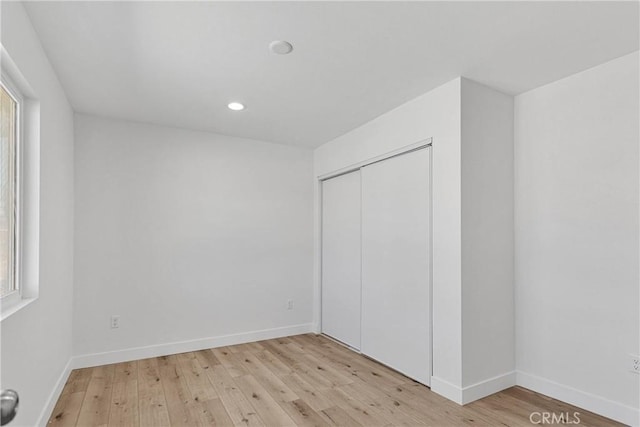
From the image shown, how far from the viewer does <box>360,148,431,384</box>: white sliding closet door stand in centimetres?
295

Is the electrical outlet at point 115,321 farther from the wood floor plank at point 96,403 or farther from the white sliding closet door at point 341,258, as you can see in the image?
the white sliding closet door at point 341,258

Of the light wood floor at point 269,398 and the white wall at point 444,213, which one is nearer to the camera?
the light wood floor at point 269,398

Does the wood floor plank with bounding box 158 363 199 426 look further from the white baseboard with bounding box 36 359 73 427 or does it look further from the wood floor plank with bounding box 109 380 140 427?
the white baseboard with bounding box 36 359 73 427

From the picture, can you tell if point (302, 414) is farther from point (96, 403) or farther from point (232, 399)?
point (96, 403)

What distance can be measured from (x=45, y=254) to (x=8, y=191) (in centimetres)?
52

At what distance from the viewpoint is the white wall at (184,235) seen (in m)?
3.43

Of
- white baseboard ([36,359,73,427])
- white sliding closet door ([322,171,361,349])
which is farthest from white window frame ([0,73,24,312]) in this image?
white sliding closet door ([322,171,361,349])

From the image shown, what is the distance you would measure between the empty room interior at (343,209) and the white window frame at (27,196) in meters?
0.01

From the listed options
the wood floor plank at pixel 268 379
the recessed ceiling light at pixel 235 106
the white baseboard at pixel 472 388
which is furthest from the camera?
the recessed ceiling light at pixel 235 106

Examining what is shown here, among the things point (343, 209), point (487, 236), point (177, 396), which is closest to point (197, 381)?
point (177, 396)

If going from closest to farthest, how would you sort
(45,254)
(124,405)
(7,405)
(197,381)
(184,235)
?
(7,405) → (45,254) → (124,405) → (197,381) → (184,235)

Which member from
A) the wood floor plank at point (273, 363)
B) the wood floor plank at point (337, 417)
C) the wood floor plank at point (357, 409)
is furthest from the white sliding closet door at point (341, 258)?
the wood floor plank at point (337, 417)

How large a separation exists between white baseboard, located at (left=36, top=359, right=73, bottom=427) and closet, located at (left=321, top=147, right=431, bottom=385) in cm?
258

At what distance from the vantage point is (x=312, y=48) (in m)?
2.23
